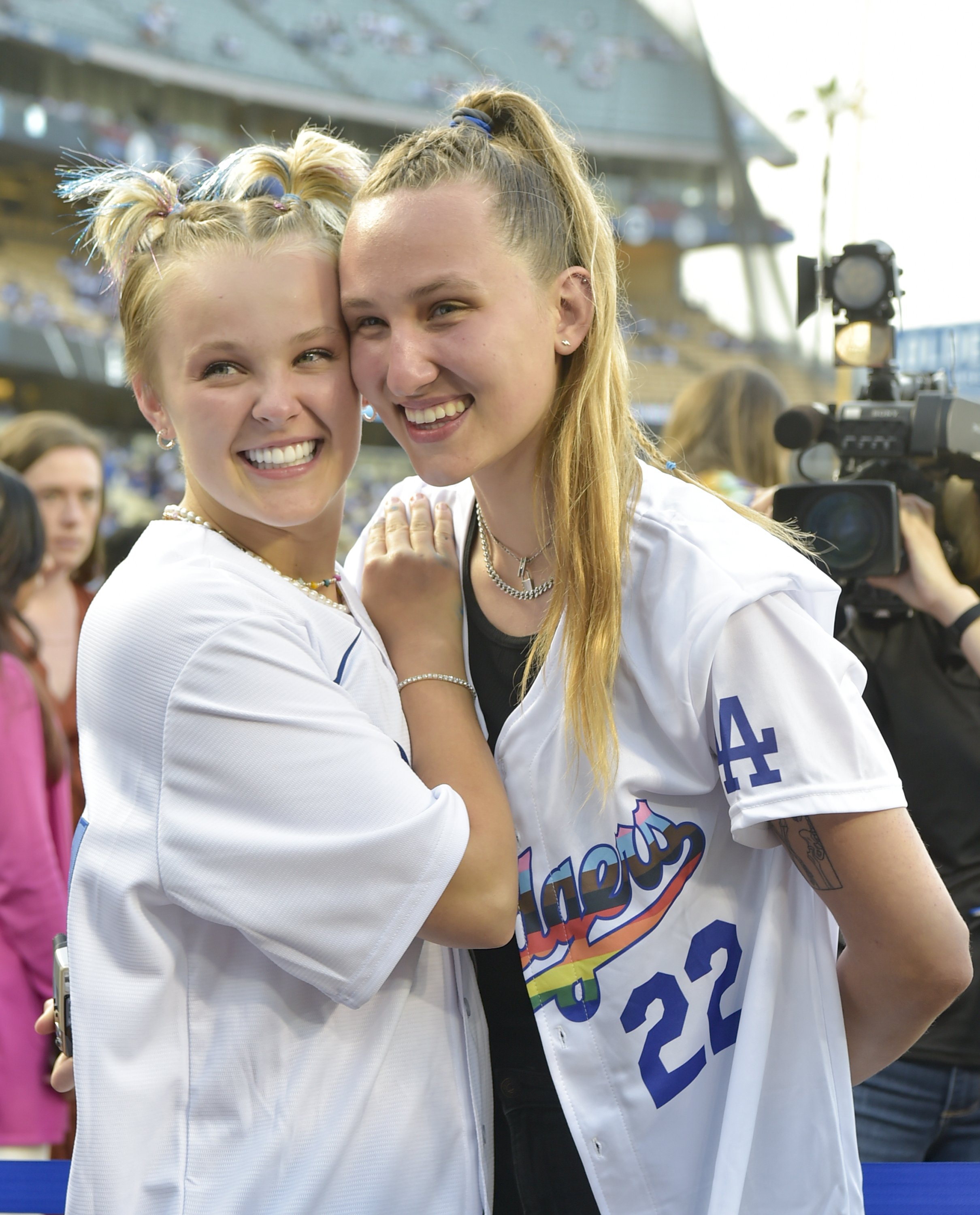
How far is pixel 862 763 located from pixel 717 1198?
1.60 ft

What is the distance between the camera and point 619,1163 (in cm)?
125

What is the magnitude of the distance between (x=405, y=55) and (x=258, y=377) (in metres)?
27.0

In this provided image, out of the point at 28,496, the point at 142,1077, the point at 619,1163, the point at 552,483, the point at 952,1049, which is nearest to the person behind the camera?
the point at 142,1077

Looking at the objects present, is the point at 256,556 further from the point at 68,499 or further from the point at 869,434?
the point at 68,499

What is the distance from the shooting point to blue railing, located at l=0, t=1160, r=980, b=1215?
1.53 metres

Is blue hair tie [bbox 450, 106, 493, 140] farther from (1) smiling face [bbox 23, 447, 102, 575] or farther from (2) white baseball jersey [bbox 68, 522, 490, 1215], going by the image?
(1) smiling face [bbox 23, 447, 102, 575]

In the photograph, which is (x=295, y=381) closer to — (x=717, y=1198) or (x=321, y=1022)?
(x=321, y=1022)

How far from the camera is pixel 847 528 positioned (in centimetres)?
188

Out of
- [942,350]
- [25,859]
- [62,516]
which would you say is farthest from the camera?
[942,350]

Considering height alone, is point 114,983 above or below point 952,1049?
above

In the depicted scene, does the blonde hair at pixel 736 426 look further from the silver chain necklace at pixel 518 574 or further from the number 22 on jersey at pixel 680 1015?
the number 22 on jersey at pixel 680 1015

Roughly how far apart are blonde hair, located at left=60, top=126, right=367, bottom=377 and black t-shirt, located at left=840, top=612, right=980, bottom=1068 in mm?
1186

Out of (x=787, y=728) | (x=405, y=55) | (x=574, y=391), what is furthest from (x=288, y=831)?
(x=405, y=55)

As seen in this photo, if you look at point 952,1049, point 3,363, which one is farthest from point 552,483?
point 3,363
